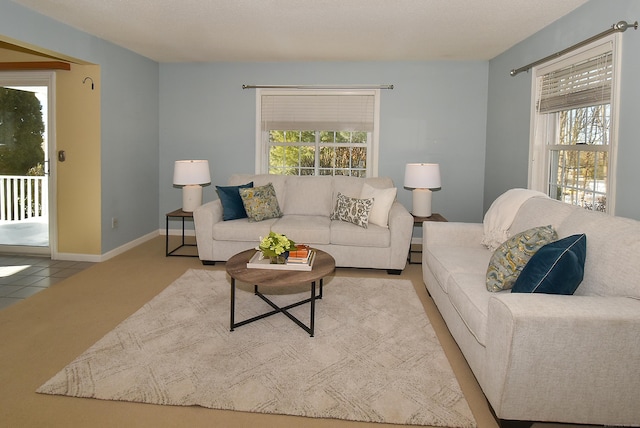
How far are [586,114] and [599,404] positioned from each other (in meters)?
2.66

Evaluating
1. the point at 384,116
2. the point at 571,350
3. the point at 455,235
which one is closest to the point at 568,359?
the point at 571,350

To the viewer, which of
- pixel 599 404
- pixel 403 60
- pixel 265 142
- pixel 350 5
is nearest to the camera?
pixel 599 404

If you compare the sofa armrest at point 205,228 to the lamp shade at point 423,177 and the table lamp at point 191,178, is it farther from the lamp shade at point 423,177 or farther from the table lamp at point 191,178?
the lamp shade at point 423,177

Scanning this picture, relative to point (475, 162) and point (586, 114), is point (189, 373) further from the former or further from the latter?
point (475, 162)

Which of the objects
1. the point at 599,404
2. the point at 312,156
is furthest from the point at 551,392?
the point at 312,156

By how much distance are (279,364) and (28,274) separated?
319 cm

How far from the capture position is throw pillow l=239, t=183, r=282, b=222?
189 inches

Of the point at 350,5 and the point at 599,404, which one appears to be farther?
the point at 350,5

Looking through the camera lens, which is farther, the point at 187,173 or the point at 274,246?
the point at 187,173

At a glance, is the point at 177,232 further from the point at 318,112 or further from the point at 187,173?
the point at 318,112

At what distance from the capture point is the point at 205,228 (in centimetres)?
466

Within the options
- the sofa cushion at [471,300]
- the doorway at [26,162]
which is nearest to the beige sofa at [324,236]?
the sofa cushion at [471,300]

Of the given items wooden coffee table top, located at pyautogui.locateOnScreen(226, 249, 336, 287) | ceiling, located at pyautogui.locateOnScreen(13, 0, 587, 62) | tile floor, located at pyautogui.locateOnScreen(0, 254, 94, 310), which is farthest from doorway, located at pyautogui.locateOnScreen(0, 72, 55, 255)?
wooden coffee table top, located at pyautogui.locateOnScreen(226, 249, 336, 287)

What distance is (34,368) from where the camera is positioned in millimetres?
2516
